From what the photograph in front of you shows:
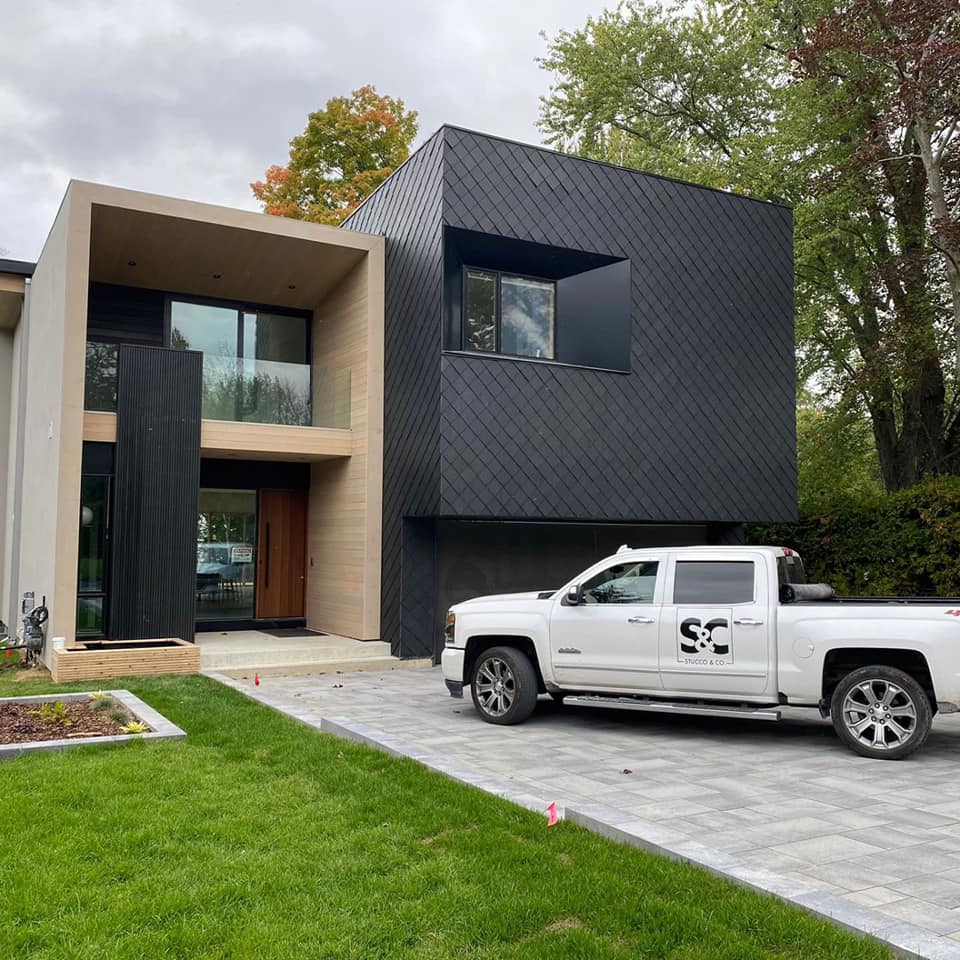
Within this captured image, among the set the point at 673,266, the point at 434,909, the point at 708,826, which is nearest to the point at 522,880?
the point at 434,909

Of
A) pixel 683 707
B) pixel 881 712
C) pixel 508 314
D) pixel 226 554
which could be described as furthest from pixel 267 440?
pixel 881 712

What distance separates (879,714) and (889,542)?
7.11m

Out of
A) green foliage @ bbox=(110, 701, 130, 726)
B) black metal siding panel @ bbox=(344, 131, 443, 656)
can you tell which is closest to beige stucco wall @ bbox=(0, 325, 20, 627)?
black metal siding panel @ bbox=(344, 131, 443, 656)

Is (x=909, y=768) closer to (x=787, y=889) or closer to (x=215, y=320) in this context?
(x=787, y=889)

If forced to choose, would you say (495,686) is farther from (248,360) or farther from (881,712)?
(248,360)

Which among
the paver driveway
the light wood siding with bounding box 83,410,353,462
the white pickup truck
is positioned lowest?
the paver driveway

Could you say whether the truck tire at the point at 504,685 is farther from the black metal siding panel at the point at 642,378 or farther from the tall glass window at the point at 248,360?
the tall glass window at the point at 248,360

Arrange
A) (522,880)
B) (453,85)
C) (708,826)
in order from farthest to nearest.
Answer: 1. (453,85)
2. (708,826)
3. (522,880)

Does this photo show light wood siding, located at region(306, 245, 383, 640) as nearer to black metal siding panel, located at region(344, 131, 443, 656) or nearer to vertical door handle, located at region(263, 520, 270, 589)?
black metal siding panel, located at region(344, 131, 443, 656)

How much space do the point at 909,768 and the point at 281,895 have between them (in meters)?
5.38

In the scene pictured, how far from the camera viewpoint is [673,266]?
15.4m

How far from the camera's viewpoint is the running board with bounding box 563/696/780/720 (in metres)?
8.19

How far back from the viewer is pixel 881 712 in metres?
7.86

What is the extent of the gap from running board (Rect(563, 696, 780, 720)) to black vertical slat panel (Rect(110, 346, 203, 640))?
22.3ft
